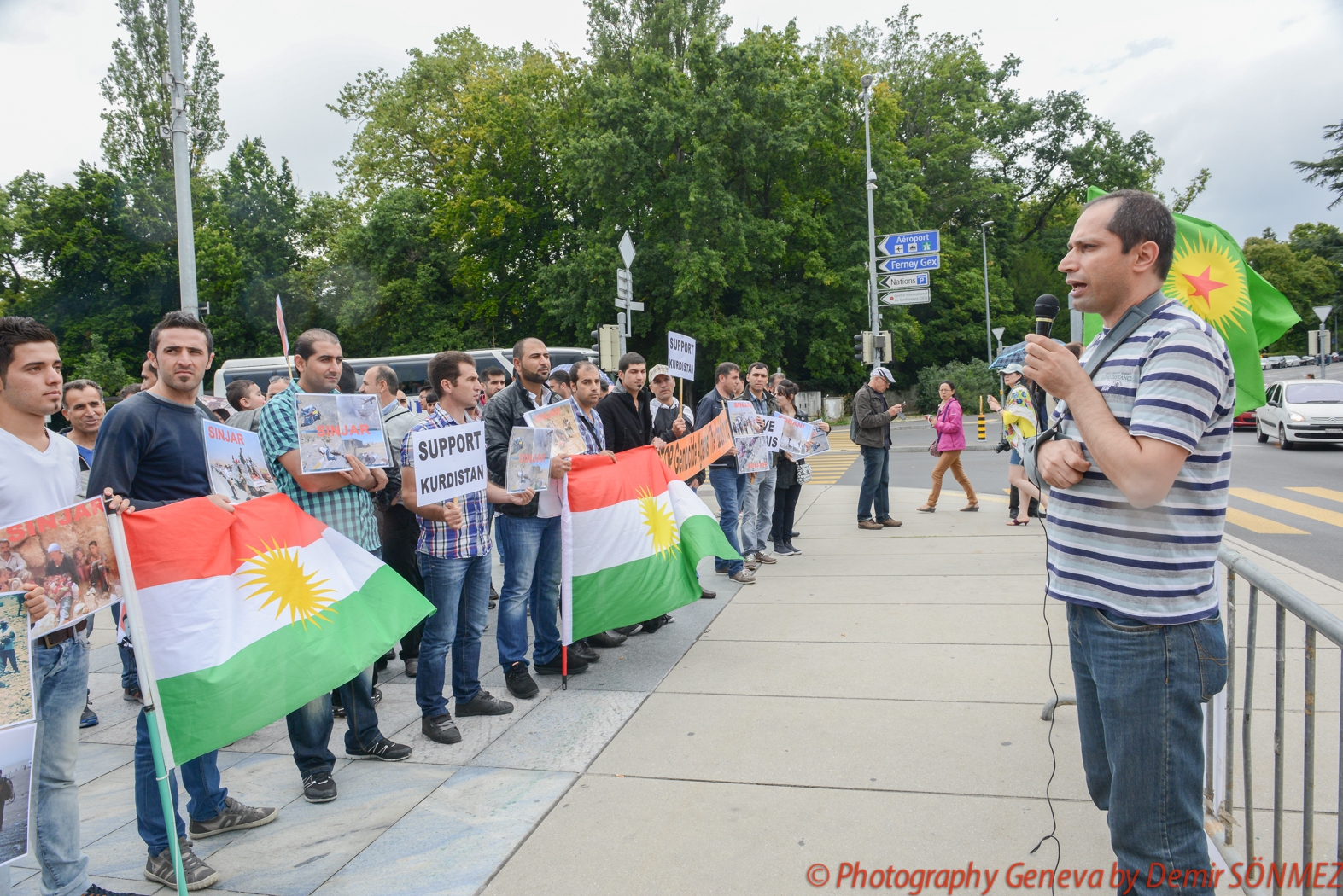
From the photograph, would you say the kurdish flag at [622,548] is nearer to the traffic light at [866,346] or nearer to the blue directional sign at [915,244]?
the traffic light at [866,346]

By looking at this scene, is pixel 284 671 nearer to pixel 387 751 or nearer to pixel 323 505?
pixel 323 505

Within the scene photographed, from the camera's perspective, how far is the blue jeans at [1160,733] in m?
2.10

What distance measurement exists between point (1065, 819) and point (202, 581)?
3.48m

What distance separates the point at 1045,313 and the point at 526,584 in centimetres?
342

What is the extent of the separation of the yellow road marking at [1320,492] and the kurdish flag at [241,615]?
14.0m

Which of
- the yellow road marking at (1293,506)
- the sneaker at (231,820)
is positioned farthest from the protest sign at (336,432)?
the yellow road marking at (1293,506)

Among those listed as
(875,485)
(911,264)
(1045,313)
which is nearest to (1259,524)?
(875,485)

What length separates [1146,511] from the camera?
2123mm

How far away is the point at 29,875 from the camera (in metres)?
3.40

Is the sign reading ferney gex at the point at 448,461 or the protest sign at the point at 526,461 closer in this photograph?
the sign reading ferney gex at the point at 448,461

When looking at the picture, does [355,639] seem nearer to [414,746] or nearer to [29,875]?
[414,746]

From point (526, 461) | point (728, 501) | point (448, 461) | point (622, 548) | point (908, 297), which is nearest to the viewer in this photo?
point (448, 461)

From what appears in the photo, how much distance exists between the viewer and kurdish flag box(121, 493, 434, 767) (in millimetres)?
3162

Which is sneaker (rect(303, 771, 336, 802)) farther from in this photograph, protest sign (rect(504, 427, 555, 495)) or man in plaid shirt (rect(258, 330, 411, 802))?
protest sign (rect(504, 427, 555, 495))
